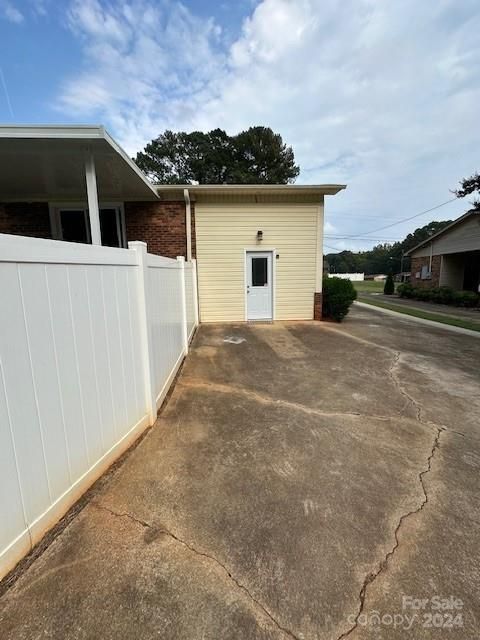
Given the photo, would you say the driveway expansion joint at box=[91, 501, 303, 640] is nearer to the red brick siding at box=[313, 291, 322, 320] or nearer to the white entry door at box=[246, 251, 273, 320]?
the white entry door at box=[246, 251, 273, 320]

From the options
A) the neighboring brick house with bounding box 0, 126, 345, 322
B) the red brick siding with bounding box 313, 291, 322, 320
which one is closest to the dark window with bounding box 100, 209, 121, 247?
the neighboring brick house with bounding box 0, 126, 345, 322

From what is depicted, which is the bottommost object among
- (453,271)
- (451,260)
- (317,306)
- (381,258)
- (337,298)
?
(317,306)

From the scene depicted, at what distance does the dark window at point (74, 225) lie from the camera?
8.31 metres

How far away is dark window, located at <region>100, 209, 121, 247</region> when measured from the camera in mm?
8383

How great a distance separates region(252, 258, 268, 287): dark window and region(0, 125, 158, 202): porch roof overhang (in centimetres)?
341

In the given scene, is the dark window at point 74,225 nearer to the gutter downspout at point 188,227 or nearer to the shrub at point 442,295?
the gutter downspout at point 188,227

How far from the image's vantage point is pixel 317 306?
30.2 ft

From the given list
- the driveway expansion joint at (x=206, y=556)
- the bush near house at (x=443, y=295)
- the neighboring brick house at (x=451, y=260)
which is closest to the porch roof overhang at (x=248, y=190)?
the driveway expansion joint at (x=206, y=556)

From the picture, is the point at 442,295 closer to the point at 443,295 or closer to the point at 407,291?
the point at 443,295

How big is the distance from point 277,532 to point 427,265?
2529 cm

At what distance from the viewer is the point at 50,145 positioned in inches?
181

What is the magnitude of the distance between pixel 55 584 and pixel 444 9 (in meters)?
9.43

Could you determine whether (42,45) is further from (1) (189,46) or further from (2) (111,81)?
(1) (189,46)

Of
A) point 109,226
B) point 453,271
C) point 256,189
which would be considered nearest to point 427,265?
point 453,271
